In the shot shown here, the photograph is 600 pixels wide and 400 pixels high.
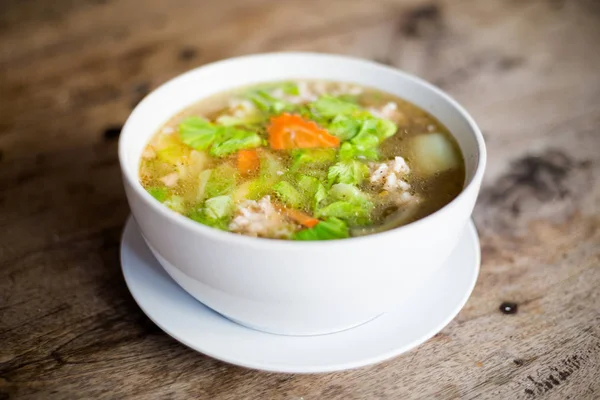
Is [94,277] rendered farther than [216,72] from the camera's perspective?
No

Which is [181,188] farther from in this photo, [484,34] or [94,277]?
[484,34]

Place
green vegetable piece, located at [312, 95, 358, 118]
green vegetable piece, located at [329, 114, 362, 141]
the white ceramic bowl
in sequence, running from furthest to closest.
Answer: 1. green vegetable piece, located at [312, 95, 358, 118]
2. green vegetable piece, located at [329, 114, 362, 141]
3. the white ceramic bowl

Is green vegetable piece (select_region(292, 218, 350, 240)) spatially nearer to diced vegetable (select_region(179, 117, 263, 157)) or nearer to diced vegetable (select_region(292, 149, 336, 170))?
diced vegetable (select_region(292, 149, 336, 170))

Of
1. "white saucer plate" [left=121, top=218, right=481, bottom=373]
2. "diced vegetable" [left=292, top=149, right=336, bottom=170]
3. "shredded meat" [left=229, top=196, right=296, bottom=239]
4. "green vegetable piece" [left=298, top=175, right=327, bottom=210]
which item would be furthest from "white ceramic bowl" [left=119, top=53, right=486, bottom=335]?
"diced vegetable" [left=292, top=149, right=336, bottom=170]

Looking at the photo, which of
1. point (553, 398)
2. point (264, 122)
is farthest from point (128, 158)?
point (553, 398)

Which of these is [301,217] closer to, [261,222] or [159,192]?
[261,222]

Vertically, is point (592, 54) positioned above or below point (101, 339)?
below
